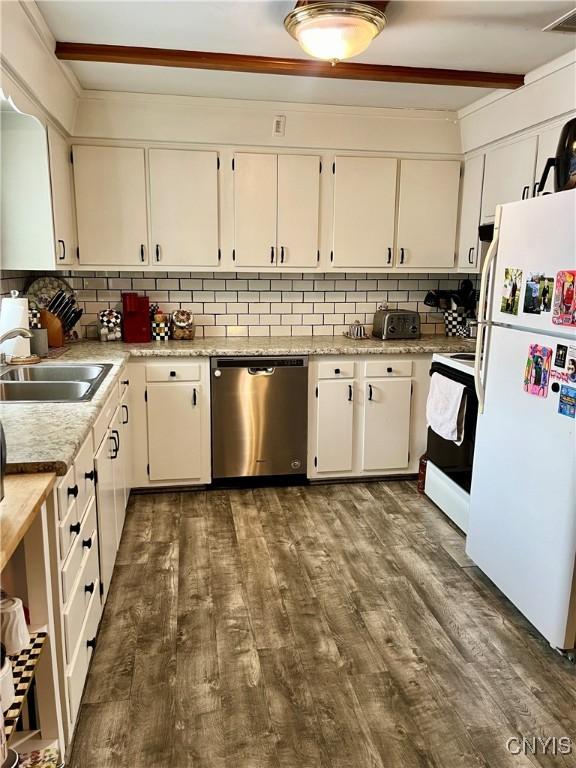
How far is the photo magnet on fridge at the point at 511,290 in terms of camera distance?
7.84ft

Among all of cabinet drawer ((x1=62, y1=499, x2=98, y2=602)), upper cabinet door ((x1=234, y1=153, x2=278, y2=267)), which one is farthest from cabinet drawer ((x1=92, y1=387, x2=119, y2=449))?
upper cabinet door ((x1=234, y1=153, x2=278, y2=267))

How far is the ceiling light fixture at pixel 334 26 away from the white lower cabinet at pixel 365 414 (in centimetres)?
186

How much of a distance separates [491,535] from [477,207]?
2273mm

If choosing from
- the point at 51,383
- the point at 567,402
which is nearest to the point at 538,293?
the point at 567,402

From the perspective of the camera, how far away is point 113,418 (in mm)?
2770

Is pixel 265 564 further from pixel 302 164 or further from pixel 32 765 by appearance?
pixel 302 164

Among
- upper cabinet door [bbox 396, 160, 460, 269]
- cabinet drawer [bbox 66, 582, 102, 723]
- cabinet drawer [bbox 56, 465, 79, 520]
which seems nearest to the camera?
cabinet drawer [bbox 56, 465, 79, 520]

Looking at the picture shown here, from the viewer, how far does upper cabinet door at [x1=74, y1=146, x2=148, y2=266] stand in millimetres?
3584

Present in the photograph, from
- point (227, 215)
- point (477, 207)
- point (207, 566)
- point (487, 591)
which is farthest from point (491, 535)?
point (227, 215)

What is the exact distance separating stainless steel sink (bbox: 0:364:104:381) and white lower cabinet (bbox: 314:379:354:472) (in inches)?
57.7

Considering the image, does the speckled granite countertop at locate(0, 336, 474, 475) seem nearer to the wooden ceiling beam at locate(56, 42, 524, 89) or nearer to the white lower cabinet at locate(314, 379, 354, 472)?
the white lower cabinet at locate(314, 379, 354, 472)

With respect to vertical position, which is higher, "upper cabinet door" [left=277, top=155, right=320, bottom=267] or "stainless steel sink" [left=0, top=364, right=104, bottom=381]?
"upper cabinet door" [left=277, top=155, right=320, bottom=267]

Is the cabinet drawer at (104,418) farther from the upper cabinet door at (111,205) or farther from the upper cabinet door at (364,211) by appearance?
the upper cabinet door at (364,211)

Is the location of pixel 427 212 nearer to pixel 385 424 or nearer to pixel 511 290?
pixel 385 424
